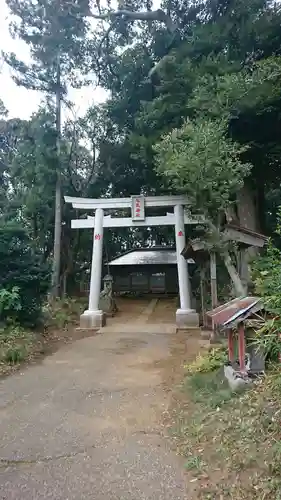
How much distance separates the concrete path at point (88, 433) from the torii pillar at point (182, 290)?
12.4 feet

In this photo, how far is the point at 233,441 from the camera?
3.53 m

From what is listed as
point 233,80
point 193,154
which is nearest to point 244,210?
point 233,80

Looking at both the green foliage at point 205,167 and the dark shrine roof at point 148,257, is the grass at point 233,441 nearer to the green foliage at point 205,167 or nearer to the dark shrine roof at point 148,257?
the green foliage at point 205,167

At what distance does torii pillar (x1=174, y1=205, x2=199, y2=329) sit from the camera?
1168 cm

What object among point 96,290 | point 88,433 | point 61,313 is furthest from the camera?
point 61,313

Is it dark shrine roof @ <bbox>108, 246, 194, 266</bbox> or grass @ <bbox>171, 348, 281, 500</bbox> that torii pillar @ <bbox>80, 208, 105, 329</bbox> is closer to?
grass @ <bbox>171, 348, 281, 500</bbox>

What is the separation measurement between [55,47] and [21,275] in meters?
10.8

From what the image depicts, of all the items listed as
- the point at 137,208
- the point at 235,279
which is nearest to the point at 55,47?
the point at 137,208

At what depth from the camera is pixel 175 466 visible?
3.42 metres

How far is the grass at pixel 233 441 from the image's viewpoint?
2896 mm

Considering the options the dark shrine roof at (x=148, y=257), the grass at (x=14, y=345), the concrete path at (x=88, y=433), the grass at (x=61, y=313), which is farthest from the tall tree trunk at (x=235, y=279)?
the dark shrine roof at (x=148, y=257)

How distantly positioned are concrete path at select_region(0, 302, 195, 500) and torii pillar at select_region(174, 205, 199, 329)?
12.4 feet

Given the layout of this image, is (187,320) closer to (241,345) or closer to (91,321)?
(91,321)

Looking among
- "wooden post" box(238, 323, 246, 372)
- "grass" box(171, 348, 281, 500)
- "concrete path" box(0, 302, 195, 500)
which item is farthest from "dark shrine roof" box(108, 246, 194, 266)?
"grass" box(171, 348, 281, 500)
